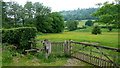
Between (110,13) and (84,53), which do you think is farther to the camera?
(110,13)

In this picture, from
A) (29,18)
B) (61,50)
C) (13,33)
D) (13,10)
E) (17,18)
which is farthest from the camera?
(29,18)

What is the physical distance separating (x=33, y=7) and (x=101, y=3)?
837 inches

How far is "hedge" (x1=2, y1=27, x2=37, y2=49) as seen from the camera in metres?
7.42

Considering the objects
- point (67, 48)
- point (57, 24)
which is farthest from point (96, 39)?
point (57, 24)

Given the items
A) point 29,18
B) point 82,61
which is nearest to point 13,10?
point 29,18

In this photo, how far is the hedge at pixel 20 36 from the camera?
7.42 metres

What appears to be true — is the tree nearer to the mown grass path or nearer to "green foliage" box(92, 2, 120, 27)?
"green foliage" box(92, 2, 120, 27)

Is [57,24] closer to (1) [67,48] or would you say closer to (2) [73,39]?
(2) [73,39]

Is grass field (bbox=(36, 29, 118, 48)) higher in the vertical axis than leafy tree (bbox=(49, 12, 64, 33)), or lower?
lower

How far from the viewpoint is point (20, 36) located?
743 centimetres

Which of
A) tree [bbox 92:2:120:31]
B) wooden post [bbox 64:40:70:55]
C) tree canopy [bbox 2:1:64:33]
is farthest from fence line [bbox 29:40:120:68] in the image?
tree canopy [bbox 2:1:64:33]

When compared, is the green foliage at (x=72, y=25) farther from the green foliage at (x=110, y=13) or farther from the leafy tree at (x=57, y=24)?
the green foliage at (x=110, y=13)

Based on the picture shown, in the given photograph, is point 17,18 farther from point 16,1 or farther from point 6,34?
point 6,34

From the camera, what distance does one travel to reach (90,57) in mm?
4734
